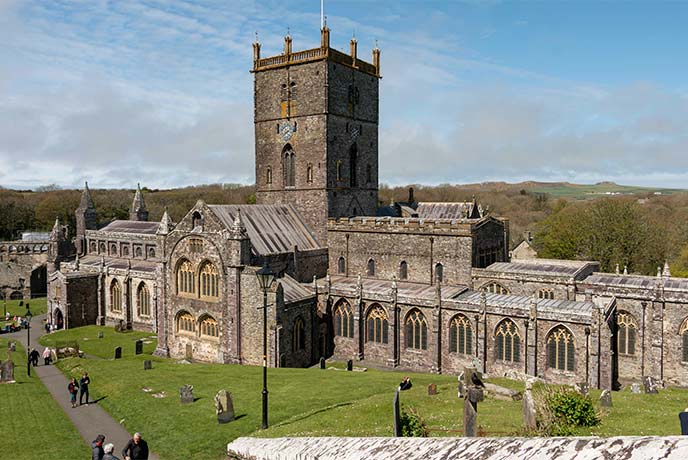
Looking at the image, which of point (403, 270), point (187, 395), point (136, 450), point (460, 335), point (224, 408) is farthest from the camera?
point (403, 270)

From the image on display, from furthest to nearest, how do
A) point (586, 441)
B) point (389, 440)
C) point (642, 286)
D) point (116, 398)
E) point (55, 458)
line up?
point (642, 286), point (116, 398), point (55, 458), point (389, 440), point (586, 441)

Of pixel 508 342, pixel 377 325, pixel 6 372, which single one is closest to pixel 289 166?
pixel 377 325

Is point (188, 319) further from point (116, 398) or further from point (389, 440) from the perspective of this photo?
point (389, 440)

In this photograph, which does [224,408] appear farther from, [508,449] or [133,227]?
[133,227]

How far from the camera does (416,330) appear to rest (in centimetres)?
3403

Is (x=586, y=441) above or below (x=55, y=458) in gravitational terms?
above

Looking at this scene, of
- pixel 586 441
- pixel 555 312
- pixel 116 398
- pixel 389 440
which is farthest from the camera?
pixel 555 312

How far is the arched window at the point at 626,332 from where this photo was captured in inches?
1261

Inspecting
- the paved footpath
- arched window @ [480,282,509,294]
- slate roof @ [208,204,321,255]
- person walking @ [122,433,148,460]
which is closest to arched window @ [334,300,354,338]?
slate roof @ [208,204,321,255]

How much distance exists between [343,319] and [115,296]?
27.7 meters

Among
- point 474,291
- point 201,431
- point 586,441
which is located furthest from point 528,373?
point 586,441

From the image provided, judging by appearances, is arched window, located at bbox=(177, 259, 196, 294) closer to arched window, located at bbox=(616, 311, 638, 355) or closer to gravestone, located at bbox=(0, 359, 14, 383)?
gravestone, located at bbox=(0, 359, 14, 383)

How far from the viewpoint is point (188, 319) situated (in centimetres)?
3712

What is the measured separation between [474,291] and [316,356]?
1174 centimetres
